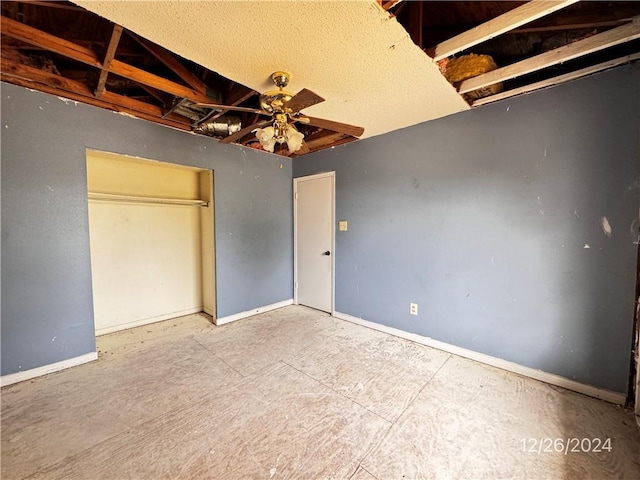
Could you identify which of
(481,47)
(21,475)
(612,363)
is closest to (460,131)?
(481,47)

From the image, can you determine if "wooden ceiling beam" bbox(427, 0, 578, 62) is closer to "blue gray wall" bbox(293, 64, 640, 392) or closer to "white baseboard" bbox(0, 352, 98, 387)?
"blue gray wall" bbox(293, 64, 640, 392)

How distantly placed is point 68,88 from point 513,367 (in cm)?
447

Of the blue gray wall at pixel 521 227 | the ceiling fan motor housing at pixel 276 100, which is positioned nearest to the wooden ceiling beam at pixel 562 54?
the blue gray wall at pixel 521 227

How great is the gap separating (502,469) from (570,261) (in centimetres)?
156

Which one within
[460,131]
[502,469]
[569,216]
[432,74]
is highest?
[432,74]

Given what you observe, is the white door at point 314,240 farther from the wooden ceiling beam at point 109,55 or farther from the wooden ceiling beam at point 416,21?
the wooden ceiling beam at point 109,55

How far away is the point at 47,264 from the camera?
86.7 inches

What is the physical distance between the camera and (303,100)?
1.58 m

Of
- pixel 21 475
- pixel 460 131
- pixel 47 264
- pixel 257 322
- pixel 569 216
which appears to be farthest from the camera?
pixel 257 322

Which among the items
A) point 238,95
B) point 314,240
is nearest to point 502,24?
point 238,95

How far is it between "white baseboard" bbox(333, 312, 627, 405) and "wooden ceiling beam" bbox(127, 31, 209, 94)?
10.2ft

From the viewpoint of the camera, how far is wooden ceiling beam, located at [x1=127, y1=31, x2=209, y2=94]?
1.84 m

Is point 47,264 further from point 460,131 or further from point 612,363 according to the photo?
point 612,363
